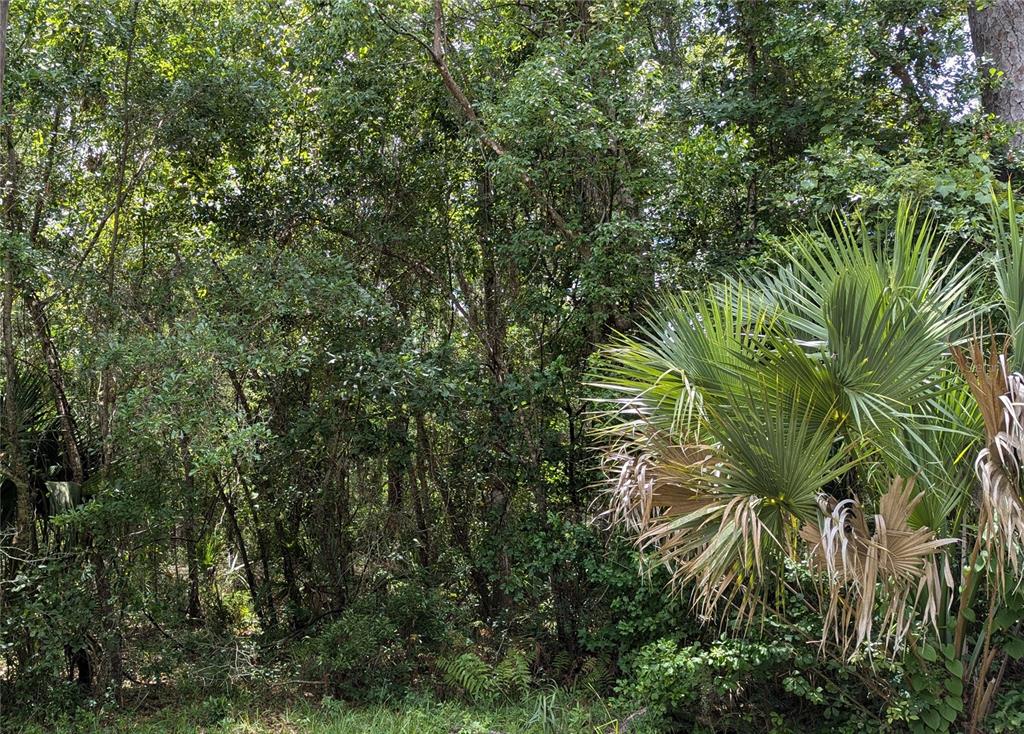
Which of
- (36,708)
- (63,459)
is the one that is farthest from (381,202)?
(36,708)

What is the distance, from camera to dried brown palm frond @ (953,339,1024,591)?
9.58 ft

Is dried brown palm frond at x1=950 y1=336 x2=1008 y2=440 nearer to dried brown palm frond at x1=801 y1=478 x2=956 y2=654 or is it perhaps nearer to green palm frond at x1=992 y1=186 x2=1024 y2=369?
dried brown palm frond at x1=801 y1=478 x2=956 y2=654

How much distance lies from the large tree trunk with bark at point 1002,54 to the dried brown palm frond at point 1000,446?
4.27 m

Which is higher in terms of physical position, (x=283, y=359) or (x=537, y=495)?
(x=283, y=359)

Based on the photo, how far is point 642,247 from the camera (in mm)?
5926

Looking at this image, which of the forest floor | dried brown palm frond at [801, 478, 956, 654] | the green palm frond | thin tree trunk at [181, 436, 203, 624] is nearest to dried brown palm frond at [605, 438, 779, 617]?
dried brown palm frond at [801, 478, 956, 654]

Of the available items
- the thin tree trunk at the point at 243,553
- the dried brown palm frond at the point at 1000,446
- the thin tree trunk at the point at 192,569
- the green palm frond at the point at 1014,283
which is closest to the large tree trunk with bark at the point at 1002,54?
the green palm frond at the point at 1014,283

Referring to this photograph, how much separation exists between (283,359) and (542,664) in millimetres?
3036

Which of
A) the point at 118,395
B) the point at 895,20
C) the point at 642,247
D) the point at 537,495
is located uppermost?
the point at 895,20

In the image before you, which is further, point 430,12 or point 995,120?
point 430,12

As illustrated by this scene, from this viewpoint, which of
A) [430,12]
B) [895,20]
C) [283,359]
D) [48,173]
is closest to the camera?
[283,359]

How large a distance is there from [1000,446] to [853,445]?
0.57 metres

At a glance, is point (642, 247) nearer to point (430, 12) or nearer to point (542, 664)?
point (430, 12)

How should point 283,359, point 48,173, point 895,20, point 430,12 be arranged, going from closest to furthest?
point 283,359
point 48,173
point 895,20
point 430,12
